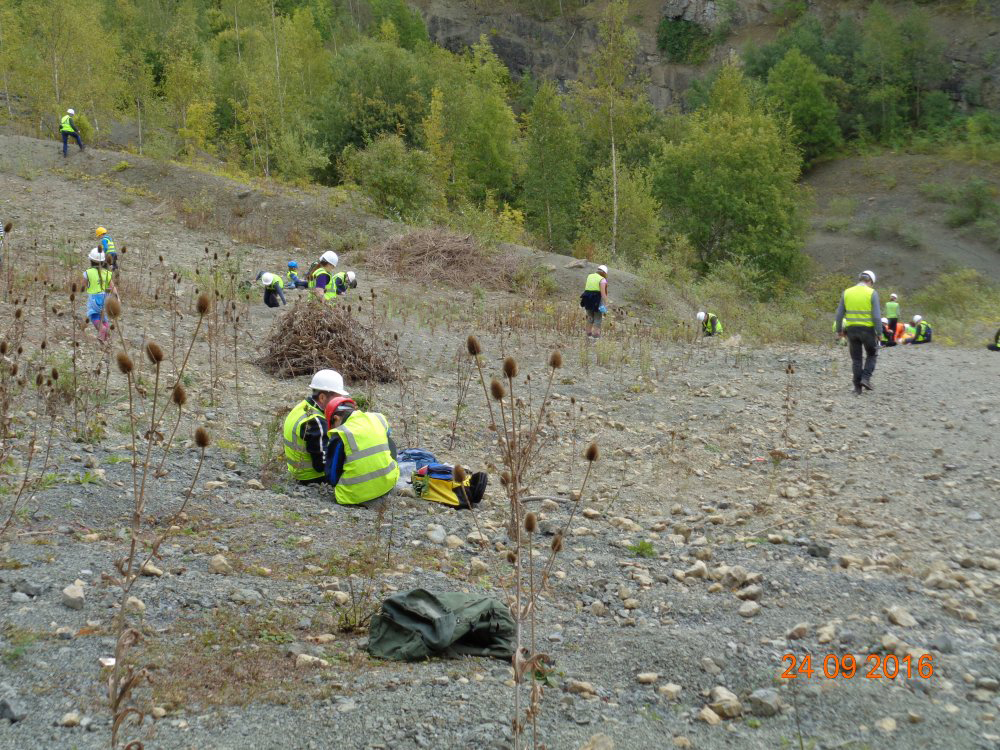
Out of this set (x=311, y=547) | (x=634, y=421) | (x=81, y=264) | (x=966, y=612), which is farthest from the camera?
(x=81, y=264)

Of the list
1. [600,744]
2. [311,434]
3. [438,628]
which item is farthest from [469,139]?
[600,744]

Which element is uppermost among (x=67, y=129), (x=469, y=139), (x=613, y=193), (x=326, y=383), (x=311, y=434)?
(x=469, y=139)

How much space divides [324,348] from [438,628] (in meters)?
6.97

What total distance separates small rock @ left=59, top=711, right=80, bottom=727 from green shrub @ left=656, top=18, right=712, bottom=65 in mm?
69923

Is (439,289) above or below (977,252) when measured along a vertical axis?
below

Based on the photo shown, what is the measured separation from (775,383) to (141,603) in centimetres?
1024

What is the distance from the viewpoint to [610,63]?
92.3ft

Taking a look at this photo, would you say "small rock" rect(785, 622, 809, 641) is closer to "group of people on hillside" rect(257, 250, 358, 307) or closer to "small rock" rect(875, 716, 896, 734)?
"small rock" rect(875, 716, 896, 734)

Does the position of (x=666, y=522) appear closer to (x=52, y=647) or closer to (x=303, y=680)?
(x=303, y=680)

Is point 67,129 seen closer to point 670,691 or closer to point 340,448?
point 340,448

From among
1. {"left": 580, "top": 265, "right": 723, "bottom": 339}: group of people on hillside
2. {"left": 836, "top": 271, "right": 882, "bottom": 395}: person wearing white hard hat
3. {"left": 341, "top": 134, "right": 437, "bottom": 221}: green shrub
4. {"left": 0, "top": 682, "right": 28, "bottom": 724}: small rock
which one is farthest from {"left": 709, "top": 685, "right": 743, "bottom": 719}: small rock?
{"left": 341, "top": 134, "right": 437, "bottom": 221}: green shrub

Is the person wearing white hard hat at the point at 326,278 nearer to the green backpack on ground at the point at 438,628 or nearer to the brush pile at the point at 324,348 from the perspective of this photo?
the brush pile at the point at 324,348

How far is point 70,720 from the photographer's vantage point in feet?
10.6

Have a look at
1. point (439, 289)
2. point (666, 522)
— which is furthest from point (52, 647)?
point (439, 289)
